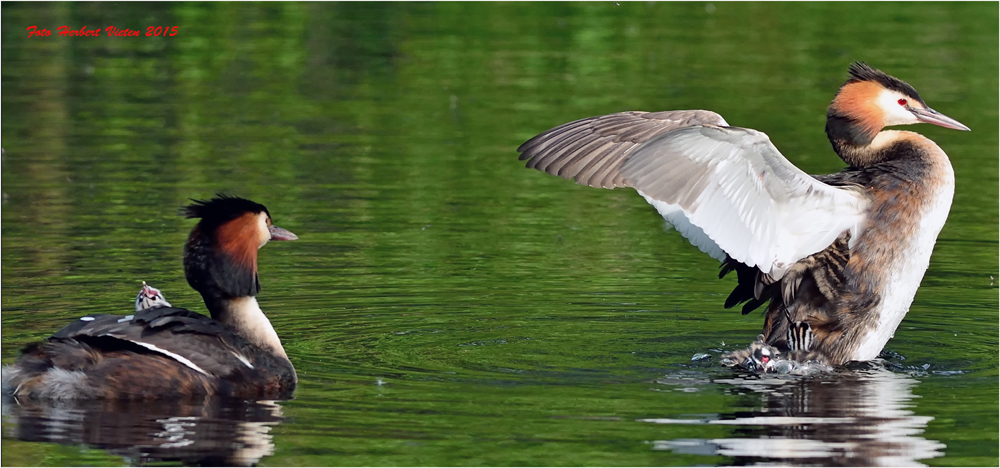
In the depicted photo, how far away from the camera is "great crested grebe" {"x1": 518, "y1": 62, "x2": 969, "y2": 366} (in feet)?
29.6

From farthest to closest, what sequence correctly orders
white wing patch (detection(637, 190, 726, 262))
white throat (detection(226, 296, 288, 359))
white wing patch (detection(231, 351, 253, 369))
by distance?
white wing patch (detection(637, 190, 726, 262))
white throat (detection(226, 296, 288, 359))
white wing patch (detection(231, 351, 253, 369))

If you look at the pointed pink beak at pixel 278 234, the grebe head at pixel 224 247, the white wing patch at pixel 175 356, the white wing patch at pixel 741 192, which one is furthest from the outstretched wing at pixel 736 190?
the white wing patch at pixel 175 356

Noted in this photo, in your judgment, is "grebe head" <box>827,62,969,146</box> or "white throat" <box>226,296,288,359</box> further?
"grebe head" <box>827,62,969,146</box>

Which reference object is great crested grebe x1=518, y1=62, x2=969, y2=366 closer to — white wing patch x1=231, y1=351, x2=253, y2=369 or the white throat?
the white throat

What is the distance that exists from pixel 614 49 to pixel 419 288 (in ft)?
45.0

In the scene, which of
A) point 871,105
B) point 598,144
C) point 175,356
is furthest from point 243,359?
point 871,105

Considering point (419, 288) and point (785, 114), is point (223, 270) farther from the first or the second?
point (785, 114)

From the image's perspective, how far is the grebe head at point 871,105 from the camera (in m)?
9.92

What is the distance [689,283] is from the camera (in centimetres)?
1205

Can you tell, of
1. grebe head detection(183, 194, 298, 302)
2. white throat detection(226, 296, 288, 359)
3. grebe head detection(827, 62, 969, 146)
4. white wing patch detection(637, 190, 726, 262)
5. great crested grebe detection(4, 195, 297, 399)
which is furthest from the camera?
grebe head detection(827, 62, 969, 146)

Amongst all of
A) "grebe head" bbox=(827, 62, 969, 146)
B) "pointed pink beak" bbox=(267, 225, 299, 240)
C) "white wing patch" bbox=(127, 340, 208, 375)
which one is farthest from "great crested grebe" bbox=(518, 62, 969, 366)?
"white wing patch" bbox=(127, 340, 208, 375)

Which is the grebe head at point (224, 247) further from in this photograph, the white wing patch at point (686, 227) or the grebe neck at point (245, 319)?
the white wing patch at point (686, 227)

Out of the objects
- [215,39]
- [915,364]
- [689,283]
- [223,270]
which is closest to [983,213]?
[689,283]

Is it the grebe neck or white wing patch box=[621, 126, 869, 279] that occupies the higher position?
white wing patch box=[621, 126, 869, 279]
